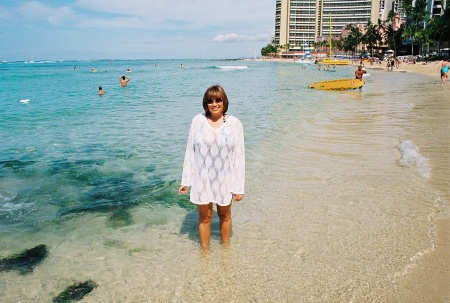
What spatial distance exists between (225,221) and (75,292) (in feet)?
5.29

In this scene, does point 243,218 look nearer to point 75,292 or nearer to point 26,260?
point 75,292

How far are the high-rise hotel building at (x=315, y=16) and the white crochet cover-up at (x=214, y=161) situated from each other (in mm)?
176595

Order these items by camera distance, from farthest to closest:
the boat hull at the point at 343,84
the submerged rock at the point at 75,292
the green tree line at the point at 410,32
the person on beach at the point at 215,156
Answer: the green tree line at the point at 410,32 → the boat hull at the point at 343,84 → the person on beach at the point at 215,156 → the submerged rock at the point at 75,292

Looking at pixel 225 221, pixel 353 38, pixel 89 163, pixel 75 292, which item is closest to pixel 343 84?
pixel 89 163

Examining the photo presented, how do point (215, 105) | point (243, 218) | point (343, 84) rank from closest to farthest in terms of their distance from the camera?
point (215, 105), point (243, 218), point (343, 84)

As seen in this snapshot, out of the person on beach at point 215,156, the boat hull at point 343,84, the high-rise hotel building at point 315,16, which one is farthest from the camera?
the high-rise hotel building at point 315,16

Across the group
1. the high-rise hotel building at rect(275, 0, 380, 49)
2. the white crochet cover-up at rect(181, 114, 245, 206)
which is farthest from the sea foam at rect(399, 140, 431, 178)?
the high-rise hotel building at rect(275, 0, 380, 49)

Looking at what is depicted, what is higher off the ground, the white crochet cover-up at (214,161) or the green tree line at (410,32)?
the green tree line at (410,32)

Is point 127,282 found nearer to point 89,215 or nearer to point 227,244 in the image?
point 227,244

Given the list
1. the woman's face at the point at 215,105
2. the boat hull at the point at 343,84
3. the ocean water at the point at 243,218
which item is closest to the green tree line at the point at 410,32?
the boat hull at the point at 343,84

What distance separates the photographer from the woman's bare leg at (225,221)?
144 inches

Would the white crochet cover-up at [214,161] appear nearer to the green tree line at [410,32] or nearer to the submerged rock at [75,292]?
the submerged rock at [75,292]

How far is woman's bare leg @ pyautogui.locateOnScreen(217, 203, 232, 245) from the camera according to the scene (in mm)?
3654

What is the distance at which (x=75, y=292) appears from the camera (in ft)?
10.9
